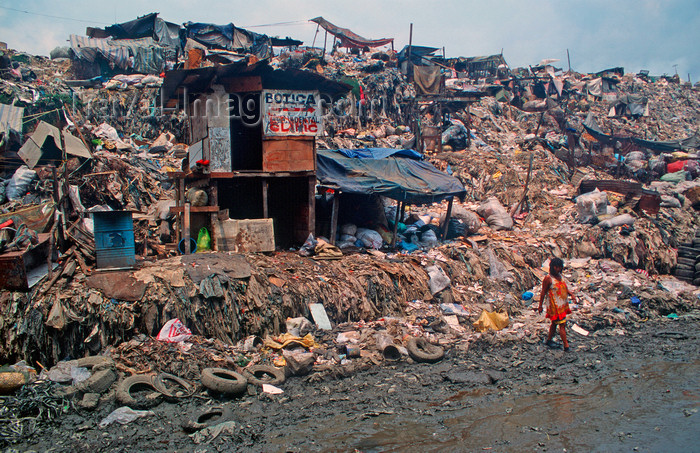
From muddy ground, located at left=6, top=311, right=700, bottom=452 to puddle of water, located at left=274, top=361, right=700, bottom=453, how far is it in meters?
0.01

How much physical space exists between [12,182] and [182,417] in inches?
349

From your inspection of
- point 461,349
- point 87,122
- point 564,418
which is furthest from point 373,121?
point 564,418

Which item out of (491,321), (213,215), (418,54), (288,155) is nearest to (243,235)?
(213,215)

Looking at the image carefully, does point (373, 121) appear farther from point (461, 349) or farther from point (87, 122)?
point (461, 349)

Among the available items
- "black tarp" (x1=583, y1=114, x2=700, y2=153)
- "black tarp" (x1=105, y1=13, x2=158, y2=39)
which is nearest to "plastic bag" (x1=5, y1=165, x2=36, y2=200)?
"black tarp" (x1=105, y1=13, x2=158, y2=39)

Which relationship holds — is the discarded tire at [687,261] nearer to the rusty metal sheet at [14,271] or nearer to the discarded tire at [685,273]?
the discarded tire at [685,273]

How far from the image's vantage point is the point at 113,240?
722 cm

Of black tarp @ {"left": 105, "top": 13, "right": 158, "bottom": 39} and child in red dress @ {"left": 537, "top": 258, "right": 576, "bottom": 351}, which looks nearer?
child in red dress @ {"left": 537, "top": 258, "right": 576, "bottom": 351}

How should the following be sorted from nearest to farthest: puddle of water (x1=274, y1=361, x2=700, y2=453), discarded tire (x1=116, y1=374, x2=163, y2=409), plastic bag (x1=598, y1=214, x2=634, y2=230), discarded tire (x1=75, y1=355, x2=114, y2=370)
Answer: puddle of water (x1=274, y1=361, x2=700, y2=453)
discarded tire (x1=116, y1=374, x2=163, y2=409)
discarded tire (x1=75, y1=355, x2=114, y2=370)
plastic bag (x1=598, y1=214, x2=634, y2=230)

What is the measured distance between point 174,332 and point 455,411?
3.96 meters

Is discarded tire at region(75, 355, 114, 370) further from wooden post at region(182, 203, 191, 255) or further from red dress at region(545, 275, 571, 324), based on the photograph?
red dress at region(545, 275, 571, 324)

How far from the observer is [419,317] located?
8539mm

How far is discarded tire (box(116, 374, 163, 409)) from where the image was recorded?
5.33m

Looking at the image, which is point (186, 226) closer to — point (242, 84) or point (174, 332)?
point (174, 332)
